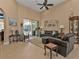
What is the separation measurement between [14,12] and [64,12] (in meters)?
4.58

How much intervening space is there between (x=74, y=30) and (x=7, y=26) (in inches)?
214

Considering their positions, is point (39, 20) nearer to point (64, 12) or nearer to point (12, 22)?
point (64, 12)

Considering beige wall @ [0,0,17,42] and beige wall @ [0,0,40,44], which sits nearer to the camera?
beige wall @ [0,0,17,42]

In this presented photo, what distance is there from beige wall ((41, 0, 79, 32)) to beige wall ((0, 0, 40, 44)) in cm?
187

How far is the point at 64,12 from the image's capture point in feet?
41.6

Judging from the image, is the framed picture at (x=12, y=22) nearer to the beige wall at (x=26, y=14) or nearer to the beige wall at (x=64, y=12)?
the beige wall at (x=26, y=14)

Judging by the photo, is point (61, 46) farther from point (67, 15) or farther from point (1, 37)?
point (1, 37)

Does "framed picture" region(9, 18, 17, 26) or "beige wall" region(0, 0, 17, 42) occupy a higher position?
"beige wall" region(0, 0, 17, 42)

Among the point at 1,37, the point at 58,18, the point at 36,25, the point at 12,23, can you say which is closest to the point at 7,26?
the point at 12,23

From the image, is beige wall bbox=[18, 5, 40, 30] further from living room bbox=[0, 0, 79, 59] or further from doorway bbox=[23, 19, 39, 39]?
doorway bbox=[23, 19, 39, 39]

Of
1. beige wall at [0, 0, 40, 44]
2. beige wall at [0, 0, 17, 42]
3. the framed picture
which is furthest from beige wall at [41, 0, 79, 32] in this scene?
beige wall at [0, 0, 17, 42]

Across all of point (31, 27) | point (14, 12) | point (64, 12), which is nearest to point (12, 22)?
point (14, 12)

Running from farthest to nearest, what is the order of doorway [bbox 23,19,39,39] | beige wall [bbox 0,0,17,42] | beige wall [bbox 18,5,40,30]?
1. doorway [bbox 23,19,39,39]
2. beige wall [bbox 18,5,40,30]
3. beige wall [bbox 0,0,17,42]

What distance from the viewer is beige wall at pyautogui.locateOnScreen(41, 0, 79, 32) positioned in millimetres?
11181
